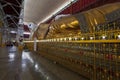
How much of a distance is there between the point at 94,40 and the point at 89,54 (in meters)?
0.40

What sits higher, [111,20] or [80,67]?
[111,20]

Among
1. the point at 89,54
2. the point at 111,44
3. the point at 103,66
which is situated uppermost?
the point at 111,44

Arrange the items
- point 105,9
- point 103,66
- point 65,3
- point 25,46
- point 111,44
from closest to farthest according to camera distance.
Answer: point 111,44, point 103,66, point 105,9, point 65,3, point 25,46

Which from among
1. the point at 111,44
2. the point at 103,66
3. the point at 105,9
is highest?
the point at 105,9

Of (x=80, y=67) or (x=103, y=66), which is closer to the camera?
(x=103, y=66)

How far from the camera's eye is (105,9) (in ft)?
8.52

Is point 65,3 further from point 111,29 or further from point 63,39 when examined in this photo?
point 111,29

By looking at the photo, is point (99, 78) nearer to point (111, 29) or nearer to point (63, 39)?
point (111, 29)

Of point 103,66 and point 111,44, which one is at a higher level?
point 111,44

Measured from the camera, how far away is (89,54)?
2.67 m

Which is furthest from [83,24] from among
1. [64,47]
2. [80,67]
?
[64,47]

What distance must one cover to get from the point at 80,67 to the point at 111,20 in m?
1.37

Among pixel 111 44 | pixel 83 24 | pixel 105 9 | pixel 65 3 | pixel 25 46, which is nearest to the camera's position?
pixel 111 44

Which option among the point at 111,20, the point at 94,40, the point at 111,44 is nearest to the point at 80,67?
the point at 94,40
